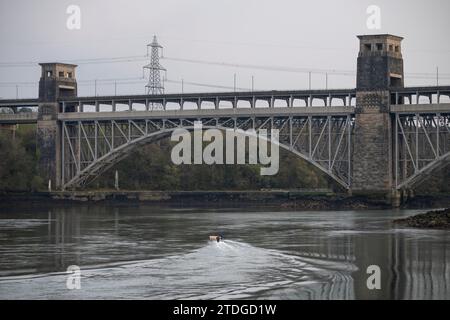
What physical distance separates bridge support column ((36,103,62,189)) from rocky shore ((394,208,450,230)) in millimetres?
56458

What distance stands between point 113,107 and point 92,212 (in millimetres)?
21990

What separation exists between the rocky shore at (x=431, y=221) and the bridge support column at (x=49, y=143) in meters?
56.5

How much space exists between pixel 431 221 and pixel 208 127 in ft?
140

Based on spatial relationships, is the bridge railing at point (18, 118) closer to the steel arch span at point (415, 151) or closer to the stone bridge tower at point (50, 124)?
the stone bridge tower at point (50, 124)

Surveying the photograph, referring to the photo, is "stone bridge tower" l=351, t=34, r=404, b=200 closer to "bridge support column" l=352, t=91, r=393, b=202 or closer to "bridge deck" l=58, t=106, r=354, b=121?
"bridge support column" l=352, t=91, r=393, b=202

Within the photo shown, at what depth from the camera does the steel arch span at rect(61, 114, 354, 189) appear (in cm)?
9888

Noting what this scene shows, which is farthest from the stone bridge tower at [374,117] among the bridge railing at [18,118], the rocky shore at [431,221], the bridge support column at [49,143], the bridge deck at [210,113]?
the bridge railing at [18,118]

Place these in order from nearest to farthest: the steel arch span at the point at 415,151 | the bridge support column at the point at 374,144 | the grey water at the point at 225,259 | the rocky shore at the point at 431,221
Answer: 1. the grey water at the point at 225,259
2. the rocky shore at the point at 431,221
3. the steel arch span at the point at 415,151
4. the bridge support column at the point at 374,144

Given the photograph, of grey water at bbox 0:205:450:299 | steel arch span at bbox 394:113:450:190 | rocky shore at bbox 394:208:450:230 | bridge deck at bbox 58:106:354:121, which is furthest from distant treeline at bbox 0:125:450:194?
rocky shore at bbox 394:208:450:230

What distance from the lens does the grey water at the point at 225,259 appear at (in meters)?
36.1

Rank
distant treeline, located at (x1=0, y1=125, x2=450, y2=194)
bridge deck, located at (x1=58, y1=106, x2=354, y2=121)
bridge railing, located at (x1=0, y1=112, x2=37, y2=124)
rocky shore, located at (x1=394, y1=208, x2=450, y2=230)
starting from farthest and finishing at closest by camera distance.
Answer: distant treeline, located at (x1=0, y1=125, x2=450, y2=194) → bridge railing, located at (x1=0, y1=112, x2=37, y2=124) → bridge deck, located at (x1=58, y1=106, x2=354, y2=121) → rocky shore, located at (x1=394, y1=208, x2=450, y2=230)

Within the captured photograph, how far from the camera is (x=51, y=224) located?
244 ft

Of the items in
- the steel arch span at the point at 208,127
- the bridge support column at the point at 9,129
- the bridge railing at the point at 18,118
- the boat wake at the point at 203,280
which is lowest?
→ the boat wake at the point at 203,280

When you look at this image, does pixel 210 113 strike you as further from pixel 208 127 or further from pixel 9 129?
pixel 9 129
